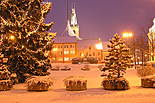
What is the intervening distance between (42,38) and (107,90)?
8.96 m

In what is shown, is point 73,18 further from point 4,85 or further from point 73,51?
point 4,85

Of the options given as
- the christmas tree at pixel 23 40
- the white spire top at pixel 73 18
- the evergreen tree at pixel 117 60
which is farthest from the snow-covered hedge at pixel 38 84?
the white spire top at pixel 73 18

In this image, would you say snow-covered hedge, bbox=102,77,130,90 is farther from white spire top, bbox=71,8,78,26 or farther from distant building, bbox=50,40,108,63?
white spire top, bbox=71,8,78,26

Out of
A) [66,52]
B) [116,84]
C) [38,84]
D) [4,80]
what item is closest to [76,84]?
[38,84]

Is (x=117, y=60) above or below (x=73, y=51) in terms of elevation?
below

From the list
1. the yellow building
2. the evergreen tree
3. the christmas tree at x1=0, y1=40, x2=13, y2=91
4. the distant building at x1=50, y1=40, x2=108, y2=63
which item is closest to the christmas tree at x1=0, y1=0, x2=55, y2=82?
the christmas tree at x1=0, y1=40, x2=13, y2=91

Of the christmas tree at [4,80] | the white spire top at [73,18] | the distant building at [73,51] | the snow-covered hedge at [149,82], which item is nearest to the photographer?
the snow-covered hedge at [149,82]

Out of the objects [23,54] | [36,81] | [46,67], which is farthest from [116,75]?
[23,54]

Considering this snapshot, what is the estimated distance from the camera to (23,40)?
21.2m

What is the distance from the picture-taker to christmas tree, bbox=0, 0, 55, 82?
20906 mm

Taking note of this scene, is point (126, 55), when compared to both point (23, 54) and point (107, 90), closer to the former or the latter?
point (107, 90)

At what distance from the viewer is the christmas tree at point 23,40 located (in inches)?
823

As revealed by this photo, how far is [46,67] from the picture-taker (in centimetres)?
2189

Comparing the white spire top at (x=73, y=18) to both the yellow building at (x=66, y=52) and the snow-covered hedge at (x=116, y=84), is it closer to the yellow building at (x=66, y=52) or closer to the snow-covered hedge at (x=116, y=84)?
the yellow building at (x=66, y=52)
